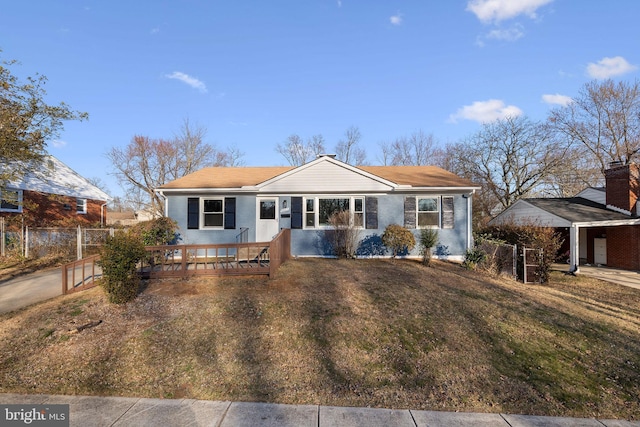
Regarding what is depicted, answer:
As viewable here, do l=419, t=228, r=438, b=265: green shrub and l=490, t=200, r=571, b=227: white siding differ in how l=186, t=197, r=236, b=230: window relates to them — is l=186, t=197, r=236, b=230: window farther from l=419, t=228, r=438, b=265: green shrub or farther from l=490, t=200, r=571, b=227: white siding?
l=490, t=200, r=571, b=227: white siding

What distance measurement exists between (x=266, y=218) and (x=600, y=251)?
16112mm

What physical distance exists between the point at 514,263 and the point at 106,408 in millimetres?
11288

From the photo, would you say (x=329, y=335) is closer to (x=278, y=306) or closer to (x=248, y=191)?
(x=278, y=306)

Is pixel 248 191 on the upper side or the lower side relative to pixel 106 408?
upper

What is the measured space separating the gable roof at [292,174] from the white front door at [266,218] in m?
0.78

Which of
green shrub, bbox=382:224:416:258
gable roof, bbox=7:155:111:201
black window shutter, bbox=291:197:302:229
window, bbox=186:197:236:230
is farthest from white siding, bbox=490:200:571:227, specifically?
gable roof, bbox=7:155:111:201

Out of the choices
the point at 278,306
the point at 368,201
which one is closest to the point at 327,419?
the point at 278,306

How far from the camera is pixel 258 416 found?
312 centimetres

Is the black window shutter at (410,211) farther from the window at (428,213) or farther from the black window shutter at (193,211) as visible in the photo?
the black window shutter at (193,211)

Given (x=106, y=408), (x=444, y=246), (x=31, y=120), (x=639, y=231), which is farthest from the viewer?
(x=639, y=231)

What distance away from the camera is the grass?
360 centimetres

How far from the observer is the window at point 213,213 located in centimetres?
1231

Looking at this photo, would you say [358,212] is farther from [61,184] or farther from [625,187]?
[61,184]

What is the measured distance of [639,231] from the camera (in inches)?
519
